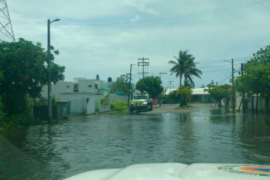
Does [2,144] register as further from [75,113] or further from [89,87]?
[89,87]

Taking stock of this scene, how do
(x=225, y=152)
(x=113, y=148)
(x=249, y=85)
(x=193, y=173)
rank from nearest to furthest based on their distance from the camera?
1. (x=193, y=173)
2. (x=225, y=152)
3. (x=113, y=148)
4. (x=249, y=85)

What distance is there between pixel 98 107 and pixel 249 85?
18.5 metres

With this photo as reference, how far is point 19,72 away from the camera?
22078 millimetres

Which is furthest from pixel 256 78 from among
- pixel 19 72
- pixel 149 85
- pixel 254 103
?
pixel 149 85

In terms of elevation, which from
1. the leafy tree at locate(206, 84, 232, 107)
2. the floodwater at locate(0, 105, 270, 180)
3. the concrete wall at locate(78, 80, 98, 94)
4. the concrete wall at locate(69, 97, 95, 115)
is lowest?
the floodwater at locate(0, 105, 270, 180)

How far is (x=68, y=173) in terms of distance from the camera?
26.5 ft

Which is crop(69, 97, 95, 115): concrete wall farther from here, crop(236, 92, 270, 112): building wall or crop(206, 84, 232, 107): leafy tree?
crop(206, 84, 232, 107): leafy tree

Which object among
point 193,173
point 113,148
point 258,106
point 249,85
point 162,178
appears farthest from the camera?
point 258,106

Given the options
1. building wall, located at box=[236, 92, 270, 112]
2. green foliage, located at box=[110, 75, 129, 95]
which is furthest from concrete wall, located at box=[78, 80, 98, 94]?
building wall, located at box=[236, 92, 270, 112]

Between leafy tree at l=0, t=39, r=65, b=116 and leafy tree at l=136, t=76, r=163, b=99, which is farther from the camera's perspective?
leafy tree at l=136, t=76, r=163, b=99

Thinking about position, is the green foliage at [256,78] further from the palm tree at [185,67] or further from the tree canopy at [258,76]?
the palm tree at [185,67]

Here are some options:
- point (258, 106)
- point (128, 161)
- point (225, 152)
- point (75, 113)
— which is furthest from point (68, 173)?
point (258, 106)

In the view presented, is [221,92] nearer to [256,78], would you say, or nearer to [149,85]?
[149,85]

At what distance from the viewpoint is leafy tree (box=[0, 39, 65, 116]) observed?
22.2 m
